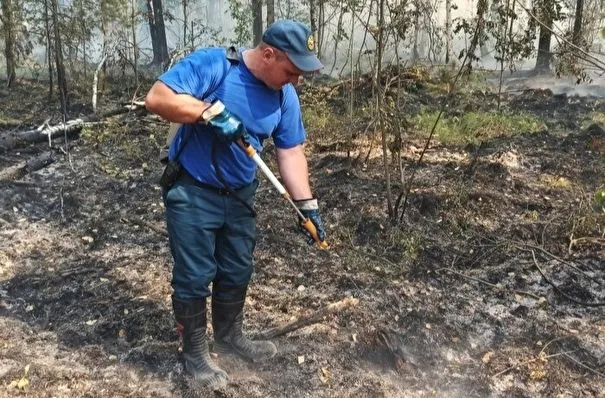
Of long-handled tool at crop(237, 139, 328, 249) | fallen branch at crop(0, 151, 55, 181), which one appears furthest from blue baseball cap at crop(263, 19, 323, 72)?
fallen branch at crop(0, 151, 55, 181)

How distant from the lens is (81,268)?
14.1 ft

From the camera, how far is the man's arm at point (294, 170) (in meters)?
2.96

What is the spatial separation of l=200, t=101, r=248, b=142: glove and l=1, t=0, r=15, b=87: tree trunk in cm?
1191

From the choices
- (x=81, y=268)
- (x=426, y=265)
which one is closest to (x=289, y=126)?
(x=426, y=265)

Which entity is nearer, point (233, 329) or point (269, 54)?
point (269, 54)

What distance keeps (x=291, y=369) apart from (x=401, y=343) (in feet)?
2.41

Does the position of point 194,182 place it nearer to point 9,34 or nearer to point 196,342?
point 196,342

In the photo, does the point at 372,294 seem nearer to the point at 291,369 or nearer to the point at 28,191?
the point at 291,369

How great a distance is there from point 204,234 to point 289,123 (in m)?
0.73

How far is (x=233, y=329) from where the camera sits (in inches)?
126

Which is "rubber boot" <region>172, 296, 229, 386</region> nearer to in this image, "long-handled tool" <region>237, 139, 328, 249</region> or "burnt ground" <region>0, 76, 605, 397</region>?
"burnt ground" <region>0, 76, 605, 397</region>

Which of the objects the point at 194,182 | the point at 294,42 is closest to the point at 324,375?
the point at 194,182

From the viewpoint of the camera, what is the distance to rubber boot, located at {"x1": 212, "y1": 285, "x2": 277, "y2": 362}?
307cm

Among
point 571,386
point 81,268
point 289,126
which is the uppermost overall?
point 289,126
